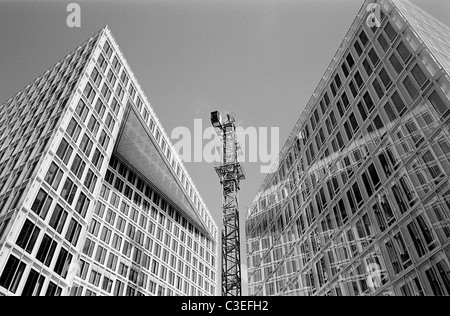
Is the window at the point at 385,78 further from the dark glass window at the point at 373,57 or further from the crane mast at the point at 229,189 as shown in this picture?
the crane mast at the point at 229,189

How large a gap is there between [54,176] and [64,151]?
2917 millimetres

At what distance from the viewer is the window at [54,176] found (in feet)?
95.9

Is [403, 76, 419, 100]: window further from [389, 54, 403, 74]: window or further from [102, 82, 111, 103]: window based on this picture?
[102, 82, 111, 103]: window

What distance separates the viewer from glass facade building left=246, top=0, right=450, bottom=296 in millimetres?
20906

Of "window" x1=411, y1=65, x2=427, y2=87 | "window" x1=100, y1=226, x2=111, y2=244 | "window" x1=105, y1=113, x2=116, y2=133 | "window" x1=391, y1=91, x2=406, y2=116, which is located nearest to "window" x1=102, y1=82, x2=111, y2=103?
"window" x1=105, y1=113, x2=116, y2=133

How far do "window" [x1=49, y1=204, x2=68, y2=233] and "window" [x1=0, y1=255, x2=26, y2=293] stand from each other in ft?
14.2

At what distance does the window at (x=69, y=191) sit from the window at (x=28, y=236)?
441cm

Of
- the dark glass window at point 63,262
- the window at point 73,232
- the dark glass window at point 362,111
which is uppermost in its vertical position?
the dark glass window at point 362,111

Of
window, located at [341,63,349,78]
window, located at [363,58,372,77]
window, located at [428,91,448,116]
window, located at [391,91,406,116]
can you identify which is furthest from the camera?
window, located at [341,63,349,78]

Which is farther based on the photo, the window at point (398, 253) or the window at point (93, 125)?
the window at point (93, 125)

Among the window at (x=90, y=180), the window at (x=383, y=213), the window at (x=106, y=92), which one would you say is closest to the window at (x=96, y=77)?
the window at (x=106, y=92)

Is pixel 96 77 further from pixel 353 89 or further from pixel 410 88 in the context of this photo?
pixel 410 88
